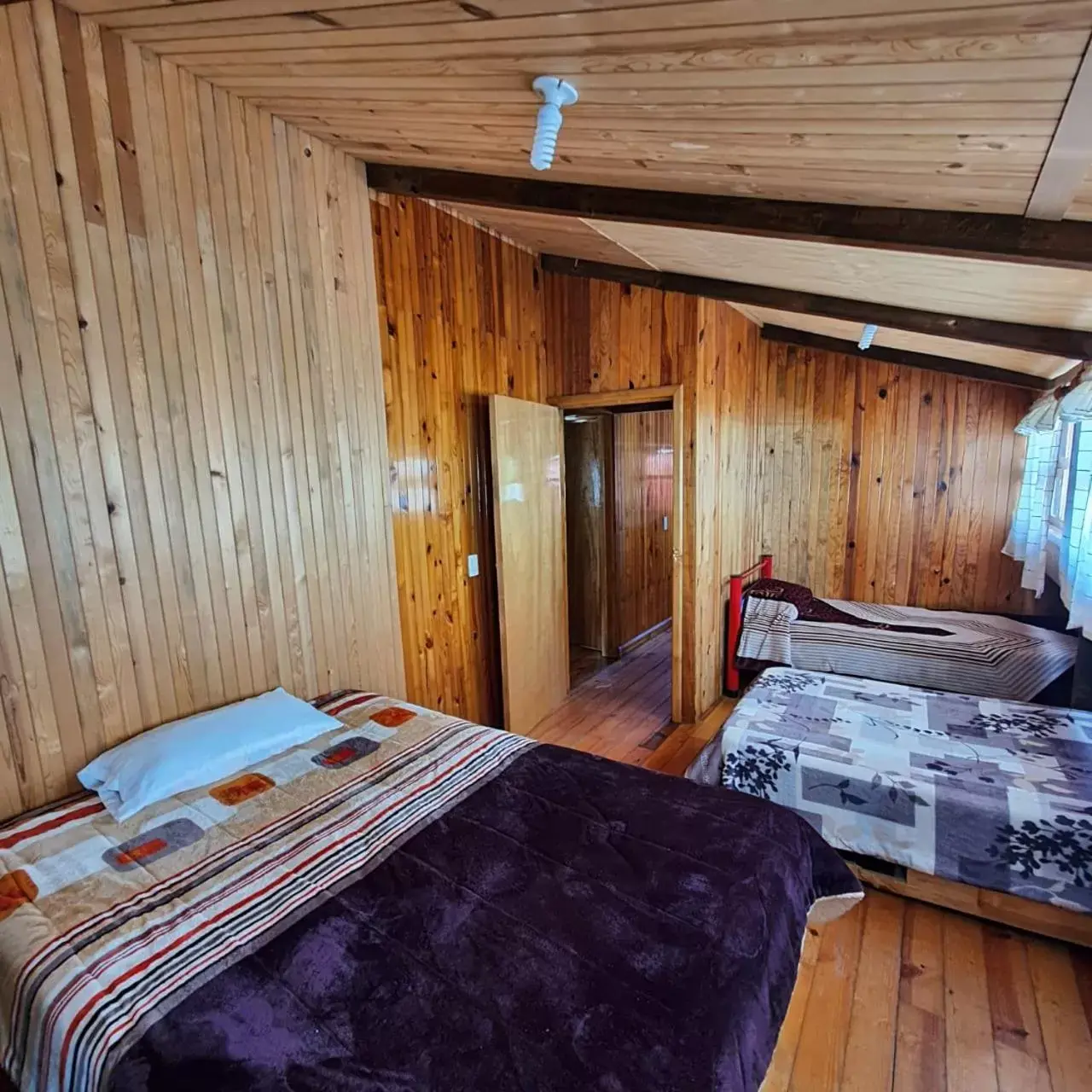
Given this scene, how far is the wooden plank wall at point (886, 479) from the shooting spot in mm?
4102

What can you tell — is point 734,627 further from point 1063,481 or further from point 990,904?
point 990,904

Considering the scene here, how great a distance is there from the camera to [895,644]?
350cm

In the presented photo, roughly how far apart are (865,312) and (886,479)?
86.3 inches

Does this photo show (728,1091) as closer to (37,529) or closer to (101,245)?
(37,529)

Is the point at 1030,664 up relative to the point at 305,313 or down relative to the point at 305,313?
down

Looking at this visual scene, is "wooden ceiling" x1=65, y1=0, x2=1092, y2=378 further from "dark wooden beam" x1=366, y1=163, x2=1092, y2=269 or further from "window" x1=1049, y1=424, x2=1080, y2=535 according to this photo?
"window" x1=1049, y1=424, x2=1080, y2=535

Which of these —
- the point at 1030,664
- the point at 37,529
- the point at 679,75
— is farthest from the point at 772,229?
the point at 1030,664

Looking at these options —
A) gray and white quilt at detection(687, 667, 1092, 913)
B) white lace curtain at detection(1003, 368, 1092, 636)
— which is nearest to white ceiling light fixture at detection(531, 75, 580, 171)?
gray and white quilt at detection(687, 667, 1092, 913)

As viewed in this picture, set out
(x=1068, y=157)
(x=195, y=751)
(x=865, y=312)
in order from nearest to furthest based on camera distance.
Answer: (x=1068, y=157), (x=195, y=751), (x=865, y=312)

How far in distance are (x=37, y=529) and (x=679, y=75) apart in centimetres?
196

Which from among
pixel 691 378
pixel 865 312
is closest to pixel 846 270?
pixel 865 312

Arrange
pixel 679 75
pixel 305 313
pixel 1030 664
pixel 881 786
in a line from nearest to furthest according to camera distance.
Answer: pixel 679 75 → pixel 881 786 → pixel 305 313 → pixel 1030 664

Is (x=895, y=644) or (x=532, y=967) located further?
(x=895, y=644)

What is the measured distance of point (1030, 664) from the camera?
3105 mm
